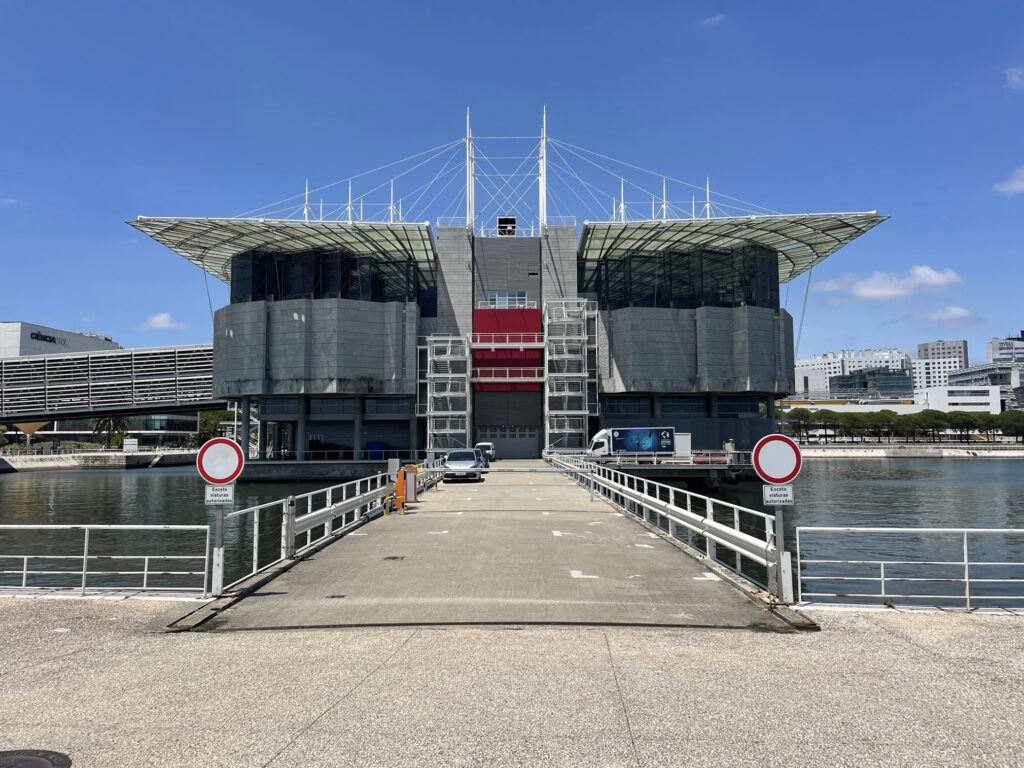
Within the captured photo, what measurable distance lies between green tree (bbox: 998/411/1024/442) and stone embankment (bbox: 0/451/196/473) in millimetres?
179051

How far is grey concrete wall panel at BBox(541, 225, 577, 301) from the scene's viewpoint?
8019 cm

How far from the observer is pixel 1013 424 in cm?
16412

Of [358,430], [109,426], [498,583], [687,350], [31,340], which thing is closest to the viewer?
[498,583]

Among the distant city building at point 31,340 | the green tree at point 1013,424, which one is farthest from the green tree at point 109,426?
the green tree at point 1013,424

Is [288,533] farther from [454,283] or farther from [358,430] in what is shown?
[454,283]

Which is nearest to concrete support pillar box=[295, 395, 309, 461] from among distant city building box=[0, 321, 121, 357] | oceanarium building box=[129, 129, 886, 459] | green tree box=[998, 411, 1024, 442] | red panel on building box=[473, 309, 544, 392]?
oceanarium building box=[129, 129, 886, 459]

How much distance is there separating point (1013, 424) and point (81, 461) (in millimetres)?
189643

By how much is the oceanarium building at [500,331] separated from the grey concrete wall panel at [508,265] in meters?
0.16

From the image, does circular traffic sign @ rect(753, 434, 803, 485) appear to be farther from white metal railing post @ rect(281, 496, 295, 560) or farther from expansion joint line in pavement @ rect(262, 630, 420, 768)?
white metal railing post @ rect(281, 496, 295, 560)

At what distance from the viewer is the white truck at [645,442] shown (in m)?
59.4

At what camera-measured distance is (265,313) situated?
74.4 metres

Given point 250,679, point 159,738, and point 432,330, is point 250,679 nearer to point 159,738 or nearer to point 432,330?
point 159,738

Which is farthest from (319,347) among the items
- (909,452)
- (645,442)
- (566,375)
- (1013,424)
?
(1013,424)

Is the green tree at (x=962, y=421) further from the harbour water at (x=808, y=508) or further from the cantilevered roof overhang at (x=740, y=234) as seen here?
the cantilevered roof overhang at (x=740, y=234)
